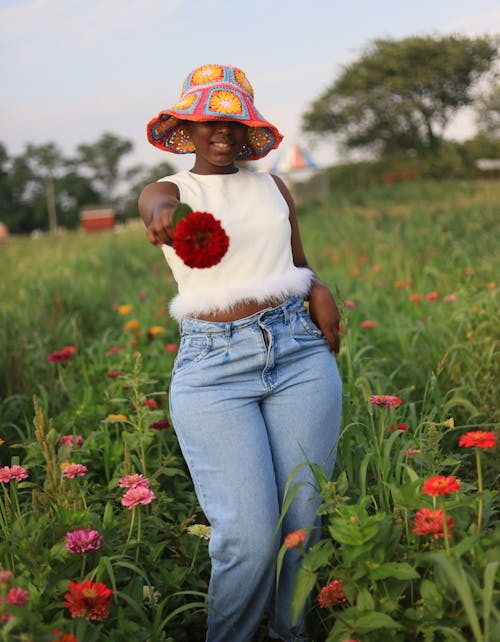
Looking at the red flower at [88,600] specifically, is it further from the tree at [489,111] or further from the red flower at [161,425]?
the tree at [489,111]

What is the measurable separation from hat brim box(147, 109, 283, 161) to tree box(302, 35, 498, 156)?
24904mm

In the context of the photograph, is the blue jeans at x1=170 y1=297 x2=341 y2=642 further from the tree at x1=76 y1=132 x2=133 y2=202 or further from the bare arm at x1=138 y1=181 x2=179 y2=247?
the tree at x1=76 y1=132 x2=133 y2=202

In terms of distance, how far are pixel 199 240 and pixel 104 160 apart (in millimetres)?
64751

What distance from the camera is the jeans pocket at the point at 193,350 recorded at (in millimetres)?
1903

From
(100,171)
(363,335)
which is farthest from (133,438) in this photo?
(100,171)

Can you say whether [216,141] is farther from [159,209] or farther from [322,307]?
Answer: [322,307]

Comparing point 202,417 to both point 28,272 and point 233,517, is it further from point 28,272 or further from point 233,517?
point 28,272

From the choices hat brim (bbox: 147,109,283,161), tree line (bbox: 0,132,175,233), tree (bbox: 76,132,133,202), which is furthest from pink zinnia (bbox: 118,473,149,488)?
tree (bbox: 76,132,133,202)

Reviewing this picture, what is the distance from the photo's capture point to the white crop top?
Answer: 6.35 ft

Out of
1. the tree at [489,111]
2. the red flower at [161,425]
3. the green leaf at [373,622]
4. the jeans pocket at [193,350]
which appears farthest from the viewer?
the tree at [489,111]

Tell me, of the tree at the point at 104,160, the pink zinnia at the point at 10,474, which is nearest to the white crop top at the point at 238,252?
the pink zinnia at the point at 10,474

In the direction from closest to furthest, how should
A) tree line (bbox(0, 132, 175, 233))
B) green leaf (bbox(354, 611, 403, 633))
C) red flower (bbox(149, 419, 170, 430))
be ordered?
green leaf (bbox(354, 611, 403, 633)), red flower (bbox(149, 419, 170, 430)), tree line (bbox(0, 132, 175, 233))

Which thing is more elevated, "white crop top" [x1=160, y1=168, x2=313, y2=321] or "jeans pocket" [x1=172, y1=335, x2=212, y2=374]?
"white crop top" [x1=160, y1=168, x2=313, y2=321]

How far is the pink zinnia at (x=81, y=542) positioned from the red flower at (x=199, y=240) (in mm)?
658
